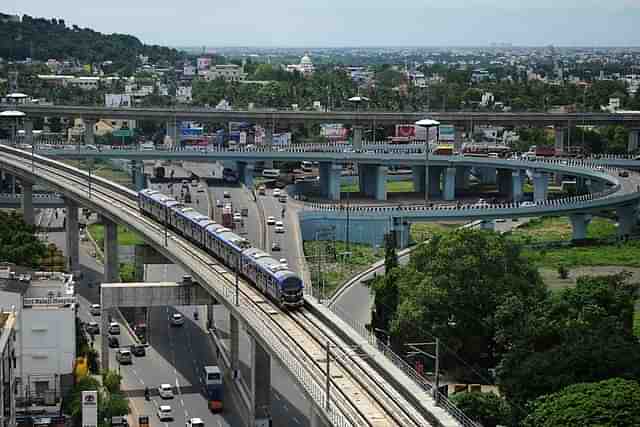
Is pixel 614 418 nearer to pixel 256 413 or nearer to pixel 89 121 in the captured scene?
pixel 256 413

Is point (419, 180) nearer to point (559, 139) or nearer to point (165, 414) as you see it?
point (559, 139)

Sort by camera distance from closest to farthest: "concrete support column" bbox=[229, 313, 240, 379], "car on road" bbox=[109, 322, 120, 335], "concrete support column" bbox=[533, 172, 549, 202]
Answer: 1. "concrete support column" bbox=[229, 313, 240, 379]
2. "car on road" bbox=[109, 322, 120, 335]
3. "concrete support column" bbox=[533, 172, 549, 202]

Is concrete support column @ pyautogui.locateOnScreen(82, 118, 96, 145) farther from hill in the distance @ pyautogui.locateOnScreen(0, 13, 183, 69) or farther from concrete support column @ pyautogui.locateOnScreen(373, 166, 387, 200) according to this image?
hill in the distance @ pyautogui.locateOnScreen(0, 13, 183, 69)

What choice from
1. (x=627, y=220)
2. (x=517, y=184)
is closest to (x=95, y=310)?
(x=627, y=220)

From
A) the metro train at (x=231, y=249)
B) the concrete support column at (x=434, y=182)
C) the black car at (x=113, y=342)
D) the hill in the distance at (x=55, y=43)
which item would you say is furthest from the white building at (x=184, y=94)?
the black car at (x=113, y=342)

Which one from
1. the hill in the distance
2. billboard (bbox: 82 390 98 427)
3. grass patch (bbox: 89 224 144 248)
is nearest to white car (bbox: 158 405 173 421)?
billboard (bbox: 82 390 98 427)

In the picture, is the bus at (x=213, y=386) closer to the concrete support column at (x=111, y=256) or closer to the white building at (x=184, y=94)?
the concrete support column at (x=111, y=256)
